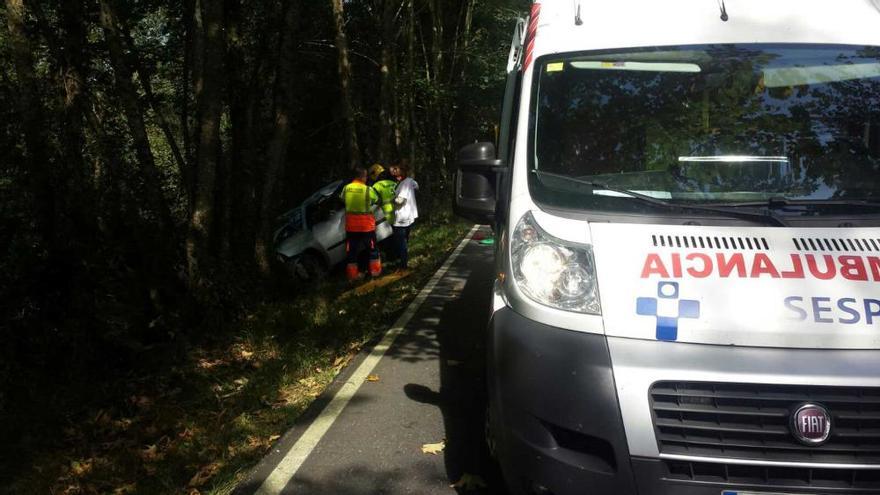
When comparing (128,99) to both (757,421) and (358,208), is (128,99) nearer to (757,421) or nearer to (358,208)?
(358,208)

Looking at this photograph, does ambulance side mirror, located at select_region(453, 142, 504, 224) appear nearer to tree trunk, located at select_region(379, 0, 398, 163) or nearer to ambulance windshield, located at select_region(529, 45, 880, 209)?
ambulance windshield, located at select_region(529, 45, 880, 209)

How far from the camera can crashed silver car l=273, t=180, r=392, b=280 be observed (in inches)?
511

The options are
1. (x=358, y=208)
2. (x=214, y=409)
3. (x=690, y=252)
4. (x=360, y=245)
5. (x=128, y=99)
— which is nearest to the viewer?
(x=690, y=252)

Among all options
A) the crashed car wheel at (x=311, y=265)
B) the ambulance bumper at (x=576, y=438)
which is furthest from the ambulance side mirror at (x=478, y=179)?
the crashed car wheel at (x=311, y=265)

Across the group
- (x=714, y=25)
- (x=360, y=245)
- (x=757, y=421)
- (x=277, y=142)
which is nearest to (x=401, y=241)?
(x=360, y=245)

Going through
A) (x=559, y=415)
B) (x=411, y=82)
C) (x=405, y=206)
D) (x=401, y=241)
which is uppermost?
(x=411, y=82)

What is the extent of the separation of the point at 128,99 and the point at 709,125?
8.14 metres

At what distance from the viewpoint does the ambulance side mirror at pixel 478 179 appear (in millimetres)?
4086

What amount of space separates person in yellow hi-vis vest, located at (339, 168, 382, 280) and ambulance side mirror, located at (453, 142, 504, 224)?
7252mm

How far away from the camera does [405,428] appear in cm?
503

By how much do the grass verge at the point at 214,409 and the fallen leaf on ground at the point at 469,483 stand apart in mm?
1336

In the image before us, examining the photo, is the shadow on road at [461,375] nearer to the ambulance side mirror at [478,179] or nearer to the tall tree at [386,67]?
the ambulance side mirror at [478,179]

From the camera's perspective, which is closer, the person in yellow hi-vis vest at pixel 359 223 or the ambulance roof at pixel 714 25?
the ambulance roof at pixel 714 25

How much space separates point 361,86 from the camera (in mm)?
25703
